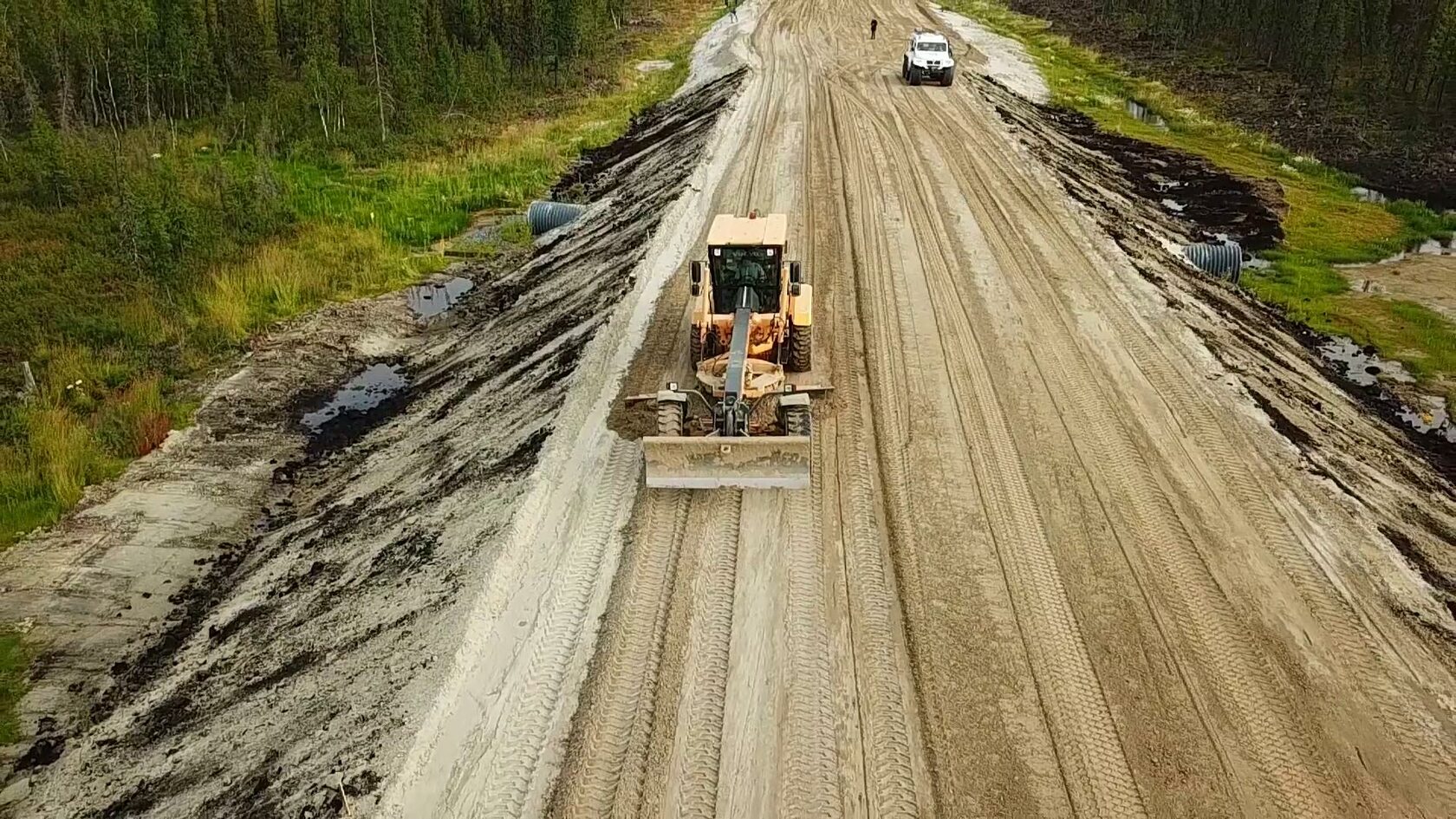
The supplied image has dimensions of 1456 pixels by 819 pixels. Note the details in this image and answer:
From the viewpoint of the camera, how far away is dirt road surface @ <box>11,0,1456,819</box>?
7406 millimetres

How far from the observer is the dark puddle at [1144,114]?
3516cm

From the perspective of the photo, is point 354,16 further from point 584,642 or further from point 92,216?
point 584,642

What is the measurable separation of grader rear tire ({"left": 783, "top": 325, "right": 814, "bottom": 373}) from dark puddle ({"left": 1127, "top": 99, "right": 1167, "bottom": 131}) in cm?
2704

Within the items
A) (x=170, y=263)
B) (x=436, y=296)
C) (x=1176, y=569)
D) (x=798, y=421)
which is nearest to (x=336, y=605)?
(x=798, y=421)

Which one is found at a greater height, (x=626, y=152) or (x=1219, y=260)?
(x=626, y=152)

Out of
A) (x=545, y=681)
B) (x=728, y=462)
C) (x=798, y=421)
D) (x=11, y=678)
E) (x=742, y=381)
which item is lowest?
(x=11, y=678)

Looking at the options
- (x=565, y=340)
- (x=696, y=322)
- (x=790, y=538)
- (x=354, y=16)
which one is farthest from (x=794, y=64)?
(x=790, y=538)

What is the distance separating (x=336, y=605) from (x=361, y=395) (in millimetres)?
8122

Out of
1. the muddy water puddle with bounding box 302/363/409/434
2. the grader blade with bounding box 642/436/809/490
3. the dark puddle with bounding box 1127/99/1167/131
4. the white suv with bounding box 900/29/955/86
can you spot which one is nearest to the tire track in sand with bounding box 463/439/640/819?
the grader blade with bounding box 642/436/809/490

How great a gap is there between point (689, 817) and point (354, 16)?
1479 inches

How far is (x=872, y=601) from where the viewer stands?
9078mm

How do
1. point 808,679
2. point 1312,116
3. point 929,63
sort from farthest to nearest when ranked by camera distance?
point 1312,116 → point 929,63 → point 808,679

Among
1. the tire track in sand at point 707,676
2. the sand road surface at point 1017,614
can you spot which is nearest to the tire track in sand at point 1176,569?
the sand road surface at point 1017,614

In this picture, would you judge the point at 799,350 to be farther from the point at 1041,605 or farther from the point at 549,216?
the point at 549,216
